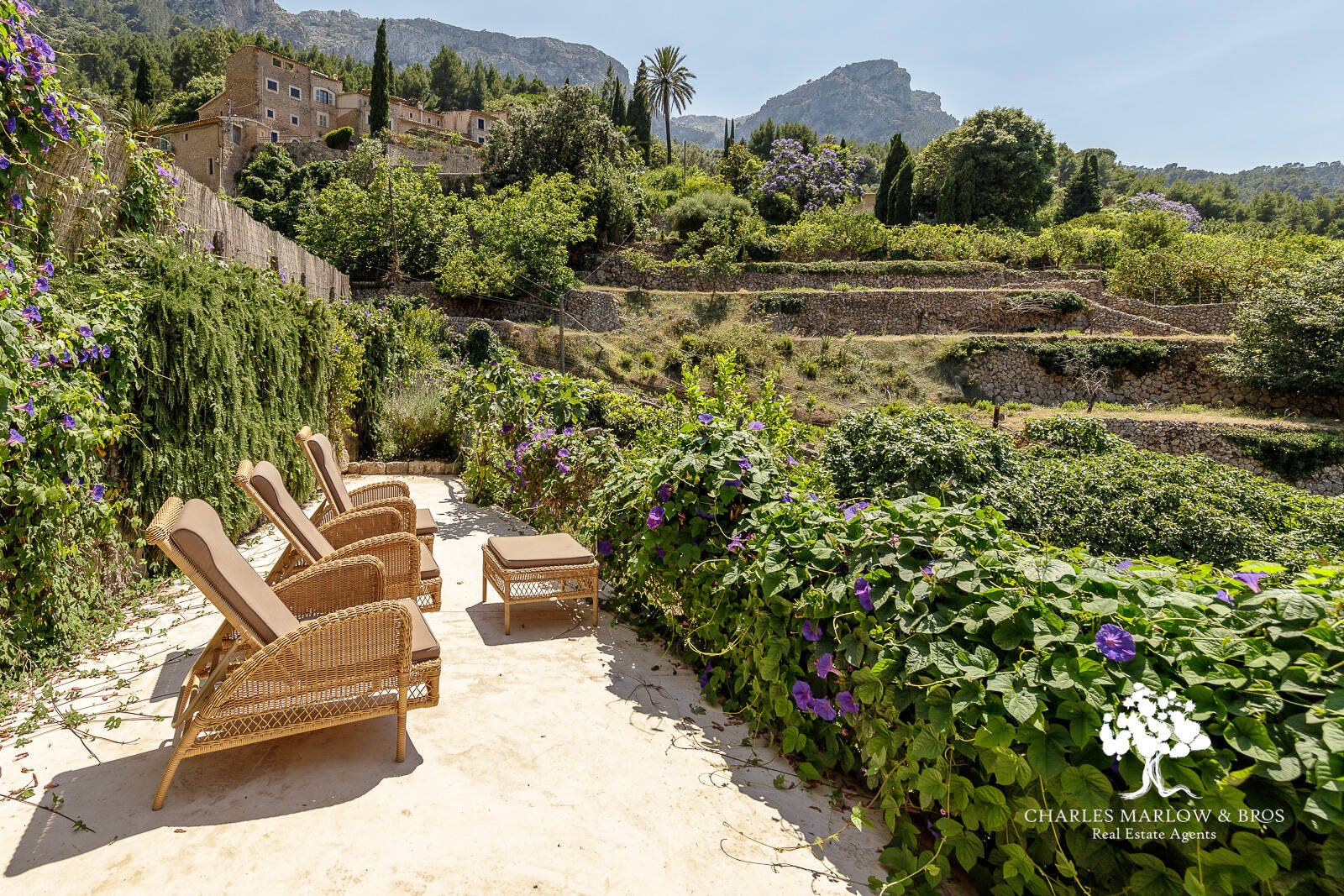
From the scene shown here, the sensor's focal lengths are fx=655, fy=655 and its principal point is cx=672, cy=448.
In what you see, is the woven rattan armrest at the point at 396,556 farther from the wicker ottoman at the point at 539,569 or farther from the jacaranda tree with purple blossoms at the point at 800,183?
the jacaranda tree with purple blossoms at the point at 800,183

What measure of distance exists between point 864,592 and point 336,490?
3494mm

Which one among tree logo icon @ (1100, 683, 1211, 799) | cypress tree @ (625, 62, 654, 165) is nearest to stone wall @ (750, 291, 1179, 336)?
tree logo icon @ (1100, 683, 1211, 799)

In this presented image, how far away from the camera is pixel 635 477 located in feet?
Result: 12.5

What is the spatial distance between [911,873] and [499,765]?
142 centimetres

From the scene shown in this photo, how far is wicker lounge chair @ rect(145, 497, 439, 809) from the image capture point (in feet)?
6.81

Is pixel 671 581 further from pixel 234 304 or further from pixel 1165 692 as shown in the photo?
pixel 234 304

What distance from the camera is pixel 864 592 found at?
2.19 meters

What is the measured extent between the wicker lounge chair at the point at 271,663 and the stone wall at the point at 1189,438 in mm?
19817

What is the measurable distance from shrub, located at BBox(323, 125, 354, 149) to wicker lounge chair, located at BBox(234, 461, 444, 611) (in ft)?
145

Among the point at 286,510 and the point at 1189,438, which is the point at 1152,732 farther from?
the point at 1189,438

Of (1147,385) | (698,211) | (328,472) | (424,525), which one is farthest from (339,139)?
(424,525)

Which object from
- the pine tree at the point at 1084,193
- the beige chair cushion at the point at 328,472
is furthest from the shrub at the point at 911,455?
the pine tree at the point at 1084,193

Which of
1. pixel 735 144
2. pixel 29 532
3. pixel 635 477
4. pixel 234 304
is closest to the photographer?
pixel 29 532

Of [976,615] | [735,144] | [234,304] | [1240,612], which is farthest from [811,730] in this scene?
[735,144]
